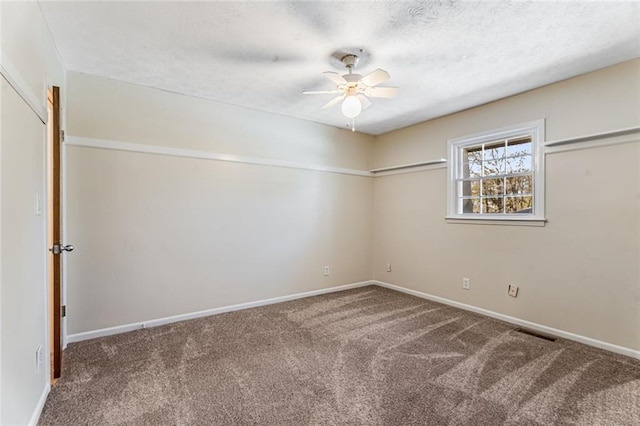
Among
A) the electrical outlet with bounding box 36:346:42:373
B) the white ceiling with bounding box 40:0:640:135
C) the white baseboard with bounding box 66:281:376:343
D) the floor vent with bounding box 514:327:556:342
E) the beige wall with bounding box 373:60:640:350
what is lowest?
the floor vent with bounding box 514:327:556:342

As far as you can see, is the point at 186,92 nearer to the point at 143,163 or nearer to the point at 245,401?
the point at 143,163

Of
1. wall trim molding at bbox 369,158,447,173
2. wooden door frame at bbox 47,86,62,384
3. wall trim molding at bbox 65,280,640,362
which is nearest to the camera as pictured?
wooden door frame at bbox 47,86,62,384

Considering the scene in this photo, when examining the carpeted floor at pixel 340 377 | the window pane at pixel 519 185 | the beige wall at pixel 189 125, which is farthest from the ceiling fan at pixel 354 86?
the carpeted floor at pixel 340 377

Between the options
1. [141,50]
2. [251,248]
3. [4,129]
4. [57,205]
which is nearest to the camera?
[4,129]

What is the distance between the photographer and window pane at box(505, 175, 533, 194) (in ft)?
10.9

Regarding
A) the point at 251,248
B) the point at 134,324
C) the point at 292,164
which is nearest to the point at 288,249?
the point at 251,248

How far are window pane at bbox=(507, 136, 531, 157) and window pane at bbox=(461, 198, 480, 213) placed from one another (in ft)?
2.14

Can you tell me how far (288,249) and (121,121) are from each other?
2.35 m

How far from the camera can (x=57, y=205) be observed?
213 cm

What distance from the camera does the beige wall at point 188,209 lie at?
115 inches

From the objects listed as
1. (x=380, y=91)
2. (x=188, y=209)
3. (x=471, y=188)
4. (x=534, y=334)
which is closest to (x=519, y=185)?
(x=471, y=188)

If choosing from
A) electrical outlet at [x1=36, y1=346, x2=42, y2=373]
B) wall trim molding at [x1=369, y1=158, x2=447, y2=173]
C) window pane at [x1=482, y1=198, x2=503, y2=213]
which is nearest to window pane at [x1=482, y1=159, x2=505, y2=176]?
window pane at [x1=482, y1=198, x2=503, y2=213]

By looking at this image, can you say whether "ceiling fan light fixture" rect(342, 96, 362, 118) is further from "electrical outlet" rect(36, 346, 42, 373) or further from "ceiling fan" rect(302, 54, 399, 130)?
"electrical outlet" rect(36, 346, 42, 373)

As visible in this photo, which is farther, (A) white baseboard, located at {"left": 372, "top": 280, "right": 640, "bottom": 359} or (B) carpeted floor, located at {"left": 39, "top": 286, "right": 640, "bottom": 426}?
(A) white baseboard, located at {"left": 372, "top": 280, "right": 640, "bottom": 359}
